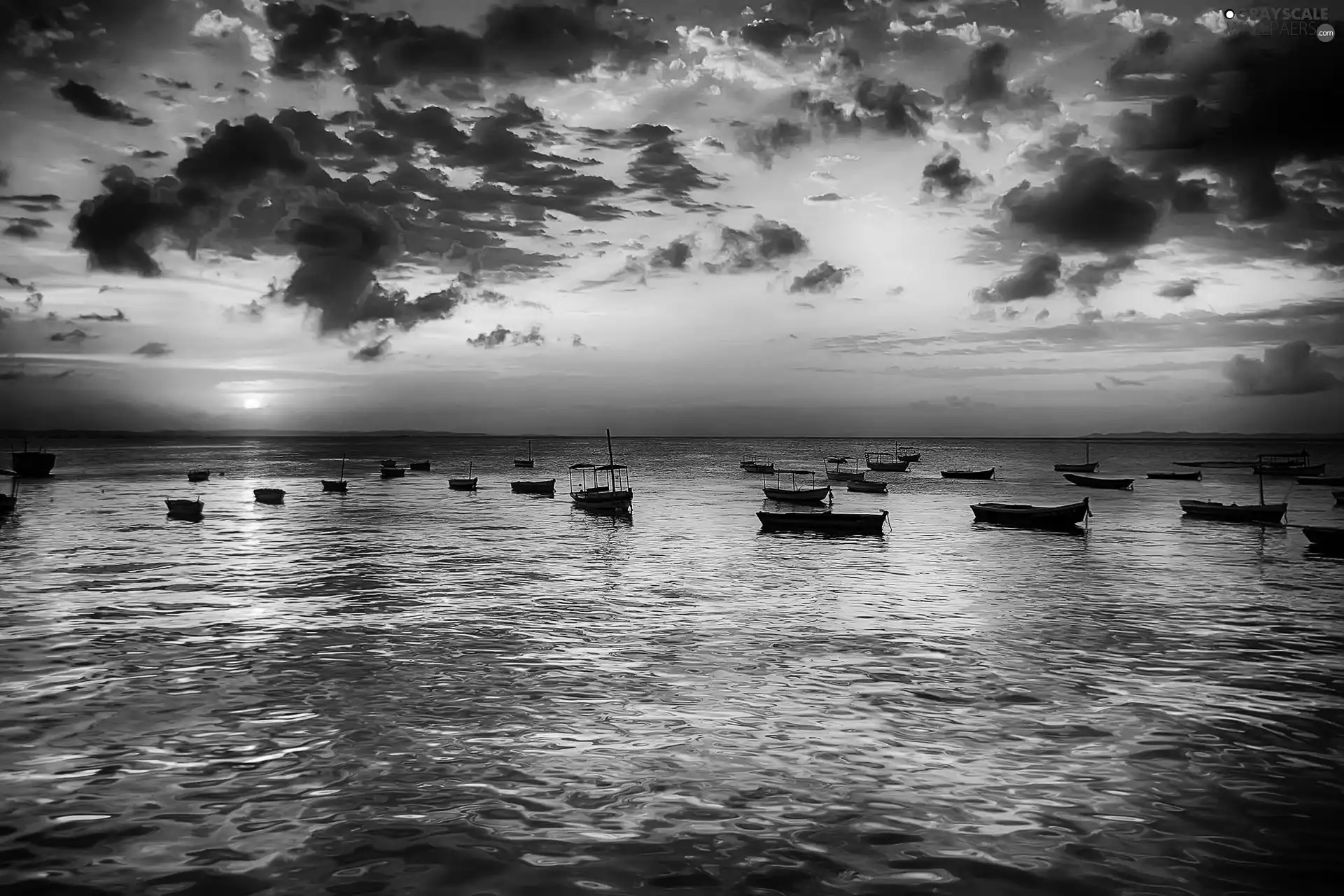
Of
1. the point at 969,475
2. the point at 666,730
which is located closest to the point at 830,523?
the point at 666,730

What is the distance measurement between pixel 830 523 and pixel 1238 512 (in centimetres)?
3655

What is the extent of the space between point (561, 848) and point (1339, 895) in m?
10.4

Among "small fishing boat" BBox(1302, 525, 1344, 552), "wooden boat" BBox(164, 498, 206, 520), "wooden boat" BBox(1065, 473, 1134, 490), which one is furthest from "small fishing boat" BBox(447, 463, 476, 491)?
"small fishing boat" BBox(1302, 525, 1344, 552)

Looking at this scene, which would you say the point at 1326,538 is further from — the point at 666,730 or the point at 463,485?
the point at 463,485

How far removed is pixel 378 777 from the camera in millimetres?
14609

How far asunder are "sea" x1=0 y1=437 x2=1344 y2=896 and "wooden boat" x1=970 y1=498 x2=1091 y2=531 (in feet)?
64.3

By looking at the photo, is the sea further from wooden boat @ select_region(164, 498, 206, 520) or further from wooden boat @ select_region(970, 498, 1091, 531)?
wooden boat @ select_region(164, 498, 206, 520)

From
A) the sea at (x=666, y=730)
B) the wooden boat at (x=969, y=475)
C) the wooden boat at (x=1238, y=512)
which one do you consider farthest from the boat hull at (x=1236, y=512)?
the wooden boat at (x=969, y=475)

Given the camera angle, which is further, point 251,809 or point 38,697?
point 38,697

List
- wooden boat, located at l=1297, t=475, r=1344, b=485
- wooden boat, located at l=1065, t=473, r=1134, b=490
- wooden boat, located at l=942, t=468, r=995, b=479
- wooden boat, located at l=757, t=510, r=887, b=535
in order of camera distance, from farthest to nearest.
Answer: wooden boat, located at l=942, t=468, r=995, b=479
wooden boat, located at l=1065, t=473, r=1134, b=490
wooden boat, located at l=1297, t=475, r=1344, b=485
wooden boat, located at l=757, t=510, r=887, b=535

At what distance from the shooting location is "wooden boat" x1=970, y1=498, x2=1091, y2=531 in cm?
6216

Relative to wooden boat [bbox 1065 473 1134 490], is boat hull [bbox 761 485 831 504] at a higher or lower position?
higher

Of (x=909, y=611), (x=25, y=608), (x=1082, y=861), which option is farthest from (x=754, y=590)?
(x=25, y=608)

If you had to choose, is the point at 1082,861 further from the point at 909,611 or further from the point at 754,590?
the point at 754,590
